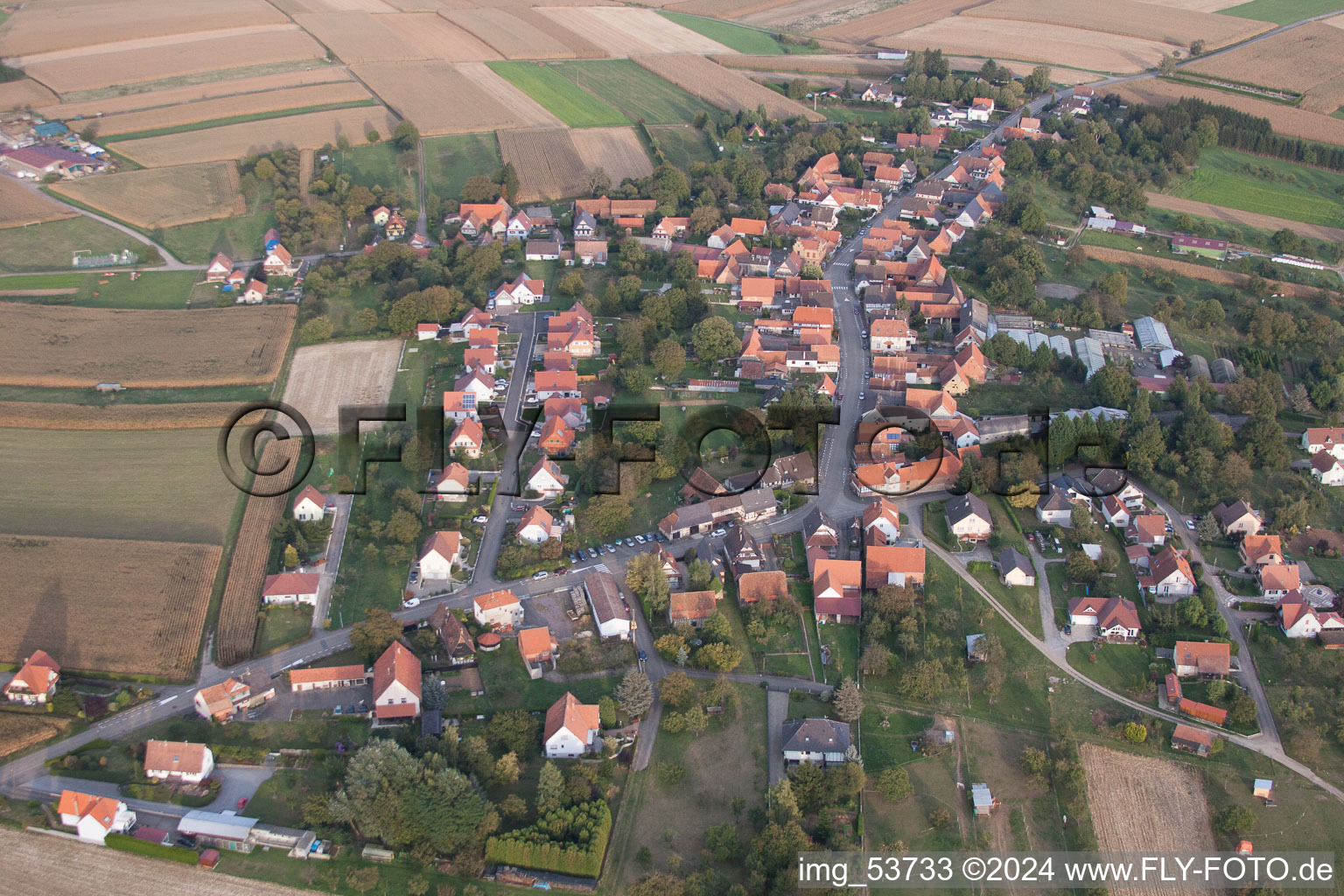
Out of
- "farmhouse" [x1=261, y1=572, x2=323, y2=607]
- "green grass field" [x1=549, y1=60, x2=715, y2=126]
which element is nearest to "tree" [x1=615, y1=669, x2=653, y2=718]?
"farmhouse" [x1=261, y1=572, x2=323, y2=607]

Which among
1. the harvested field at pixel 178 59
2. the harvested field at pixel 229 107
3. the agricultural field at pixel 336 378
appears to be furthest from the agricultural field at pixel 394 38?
the agricultural field at pixel 336 378

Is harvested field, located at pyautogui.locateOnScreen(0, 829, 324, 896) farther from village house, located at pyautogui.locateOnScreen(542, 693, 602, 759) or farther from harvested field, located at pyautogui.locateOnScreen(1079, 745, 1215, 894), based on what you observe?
harvested field, located at pyautogui.locateOnScreen(1079, 745, 1215, 894)

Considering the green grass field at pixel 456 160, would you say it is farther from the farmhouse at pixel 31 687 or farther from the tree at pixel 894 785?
the tree at pixel 894 785

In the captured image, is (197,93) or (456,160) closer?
(456,160)

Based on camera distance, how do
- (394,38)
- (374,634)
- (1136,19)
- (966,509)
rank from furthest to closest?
(1136,19), (394,38), (966,509), (374,634)

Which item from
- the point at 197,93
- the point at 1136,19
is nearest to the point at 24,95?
the point at 197,93

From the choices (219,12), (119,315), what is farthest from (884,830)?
(219,12)

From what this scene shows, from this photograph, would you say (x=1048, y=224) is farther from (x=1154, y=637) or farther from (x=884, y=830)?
(x=884, y=830)

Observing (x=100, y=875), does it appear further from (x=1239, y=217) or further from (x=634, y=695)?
(x=1239, y=217)
